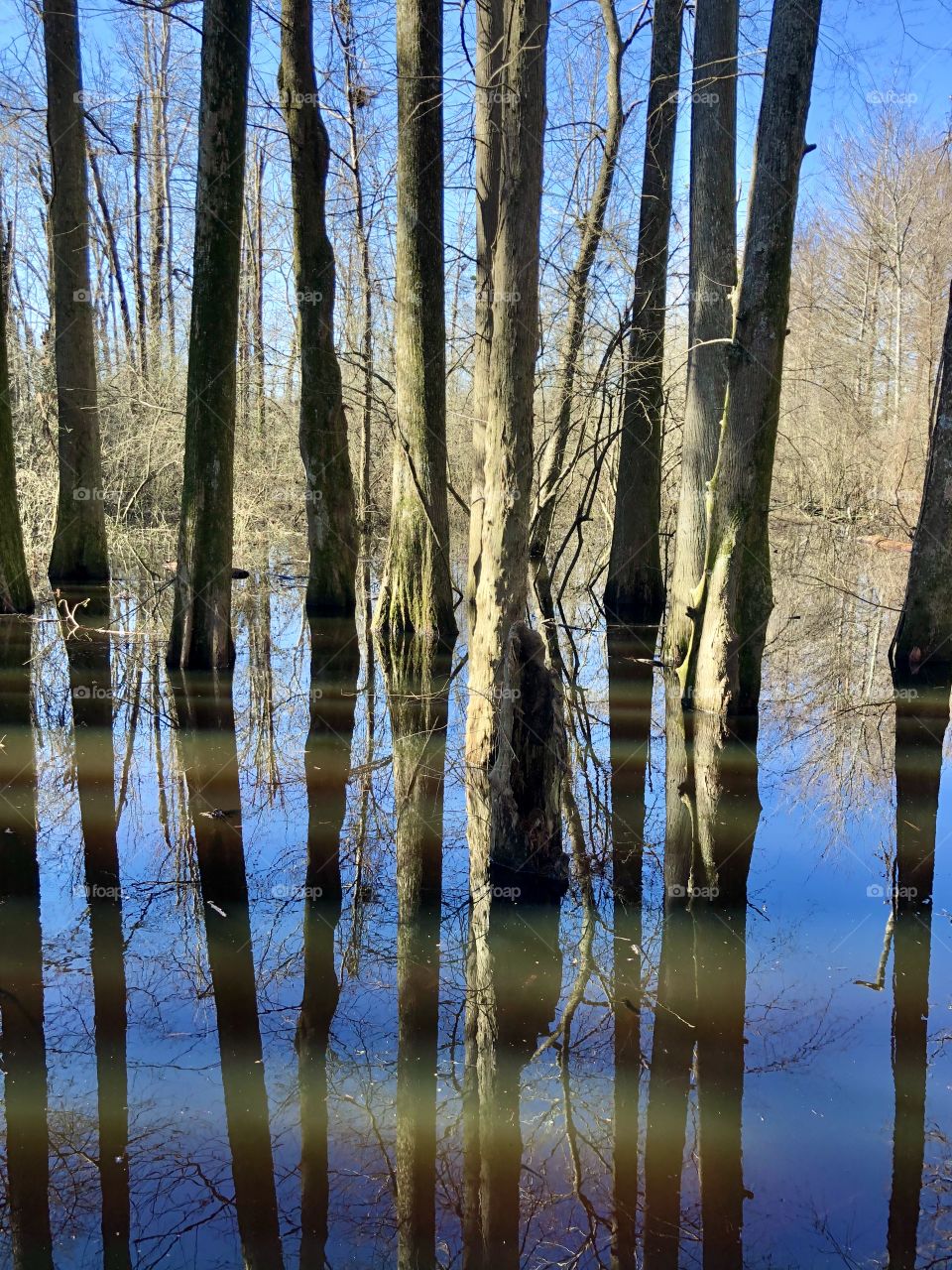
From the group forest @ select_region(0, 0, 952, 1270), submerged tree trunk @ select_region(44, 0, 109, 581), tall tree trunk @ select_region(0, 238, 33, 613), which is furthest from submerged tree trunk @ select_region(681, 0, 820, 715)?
submerged tree trunk @ select_region(44, 0, 109, 581)

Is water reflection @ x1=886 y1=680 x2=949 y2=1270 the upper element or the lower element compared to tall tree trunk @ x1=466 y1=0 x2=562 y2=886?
lower

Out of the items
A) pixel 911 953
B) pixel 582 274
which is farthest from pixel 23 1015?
pixel 582 274

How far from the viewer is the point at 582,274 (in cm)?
1252

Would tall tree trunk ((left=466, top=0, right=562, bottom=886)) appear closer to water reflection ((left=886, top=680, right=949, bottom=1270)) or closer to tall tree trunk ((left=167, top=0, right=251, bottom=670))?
water reflection ((left=886, top=680, right=949, bottom=1270))

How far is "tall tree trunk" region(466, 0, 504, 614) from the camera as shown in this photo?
18.6ft

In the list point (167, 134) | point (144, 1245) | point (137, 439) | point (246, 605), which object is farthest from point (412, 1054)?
point (167, 134)

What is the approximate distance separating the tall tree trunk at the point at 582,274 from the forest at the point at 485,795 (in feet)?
0.28

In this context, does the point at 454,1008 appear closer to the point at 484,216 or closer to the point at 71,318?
the point at 484,216

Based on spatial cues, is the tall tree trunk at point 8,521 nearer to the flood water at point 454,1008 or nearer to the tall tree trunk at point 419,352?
the tall tree trunk at point 419,352

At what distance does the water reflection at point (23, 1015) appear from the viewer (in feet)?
9.18

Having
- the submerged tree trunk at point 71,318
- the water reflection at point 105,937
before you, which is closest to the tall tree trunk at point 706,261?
the water reflection at point 105,937

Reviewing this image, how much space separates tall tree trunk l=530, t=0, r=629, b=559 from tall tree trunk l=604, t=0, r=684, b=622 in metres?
0.48

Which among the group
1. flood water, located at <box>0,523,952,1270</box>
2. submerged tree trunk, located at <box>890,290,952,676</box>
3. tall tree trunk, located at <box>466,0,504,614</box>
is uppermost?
tall tree trunk, located at <box>466,0,504,614</box>

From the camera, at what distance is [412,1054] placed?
12.0 ft
